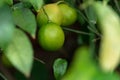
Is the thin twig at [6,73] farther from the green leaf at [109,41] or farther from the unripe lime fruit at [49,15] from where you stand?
the green leaf at [109,41]

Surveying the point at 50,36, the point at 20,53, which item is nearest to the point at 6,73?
the point at 50,36

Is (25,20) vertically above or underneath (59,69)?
above

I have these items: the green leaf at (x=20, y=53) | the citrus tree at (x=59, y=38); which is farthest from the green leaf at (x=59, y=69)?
the green leaf at (x=20, y=53)

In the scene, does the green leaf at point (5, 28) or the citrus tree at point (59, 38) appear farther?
the green leaf at point (5, 28)

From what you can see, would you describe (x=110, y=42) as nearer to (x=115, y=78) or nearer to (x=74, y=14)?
(x=115, y=78)

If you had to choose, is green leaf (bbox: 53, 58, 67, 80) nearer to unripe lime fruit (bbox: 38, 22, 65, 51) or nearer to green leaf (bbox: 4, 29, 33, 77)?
unripe lime fruit (bbox: 38, 22, 65, 51)

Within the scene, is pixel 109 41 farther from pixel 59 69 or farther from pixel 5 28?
pixel 59 69
